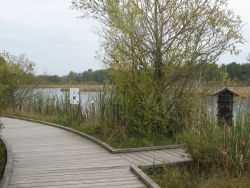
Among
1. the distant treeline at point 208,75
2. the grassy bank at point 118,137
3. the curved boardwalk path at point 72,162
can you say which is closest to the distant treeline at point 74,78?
the distant treeline at point 208,75

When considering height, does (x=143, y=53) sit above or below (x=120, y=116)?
above

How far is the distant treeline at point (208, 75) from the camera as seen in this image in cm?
1048

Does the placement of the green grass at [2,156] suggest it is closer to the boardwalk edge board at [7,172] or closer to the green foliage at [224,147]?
the boardwalk edge board at [7,172]

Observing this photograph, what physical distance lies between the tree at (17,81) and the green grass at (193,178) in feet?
52.1

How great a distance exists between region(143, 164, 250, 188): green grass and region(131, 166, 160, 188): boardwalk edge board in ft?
0.60

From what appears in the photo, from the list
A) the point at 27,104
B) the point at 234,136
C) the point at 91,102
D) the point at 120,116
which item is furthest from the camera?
the point at 27,104

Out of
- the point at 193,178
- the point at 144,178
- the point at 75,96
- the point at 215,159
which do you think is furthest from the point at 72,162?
the point at 75,96

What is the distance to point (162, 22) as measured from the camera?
1027cm

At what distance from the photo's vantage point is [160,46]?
33.8ft

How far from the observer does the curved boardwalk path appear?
21.5 feet

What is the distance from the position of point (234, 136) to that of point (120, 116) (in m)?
4.12

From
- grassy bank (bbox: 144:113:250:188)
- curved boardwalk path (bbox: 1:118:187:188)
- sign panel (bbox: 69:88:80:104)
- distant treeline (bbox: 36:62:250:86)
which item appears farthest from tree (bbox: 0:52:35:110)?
grassy bank (bbox: 144:113:250:188)

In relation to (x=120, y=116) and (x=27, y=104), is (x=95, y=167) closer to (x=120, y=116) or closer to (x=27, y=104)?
(x=120, y=116)

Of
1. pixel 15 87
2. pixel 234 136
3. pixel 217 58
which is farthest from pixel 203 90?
pixel 15 87
